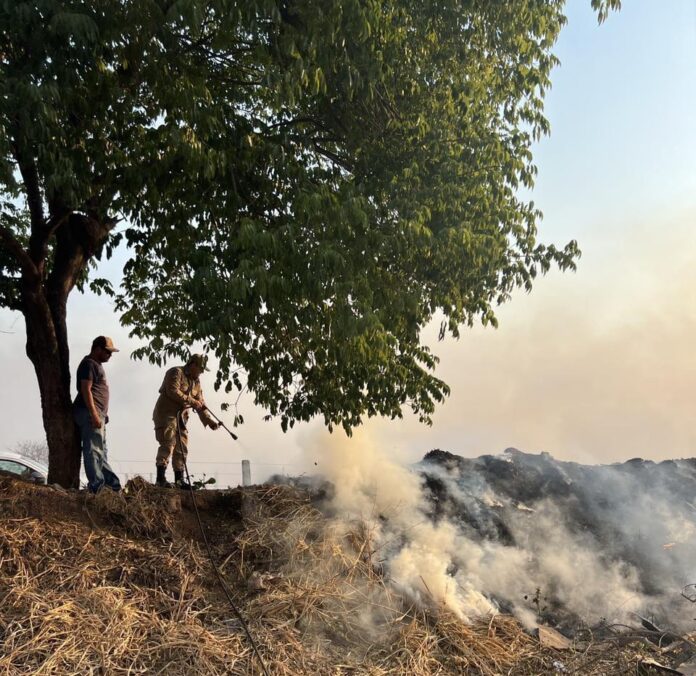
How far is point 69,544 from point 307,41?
4.63m

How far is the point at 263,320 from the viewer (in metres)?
6.24

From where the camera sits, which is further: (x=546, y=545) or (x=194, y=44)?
(x=546, y=545)

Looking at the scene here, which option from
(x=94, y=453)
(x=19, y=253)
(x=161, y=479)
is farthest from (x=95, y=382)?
(x=19, y=253)

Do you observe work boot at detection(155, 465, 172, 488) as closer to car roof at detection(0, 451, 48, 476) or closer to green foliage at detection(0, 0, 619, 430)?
green foliage at detection(0, 0, 619, 430)

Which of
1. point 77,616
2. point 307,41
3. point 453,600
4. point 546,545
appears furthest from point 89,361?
point 546,545

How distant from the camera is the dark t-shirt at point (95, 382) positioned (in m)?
7.05

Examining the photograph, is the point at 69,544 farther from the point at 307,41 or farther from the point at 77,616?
the point at 307,41

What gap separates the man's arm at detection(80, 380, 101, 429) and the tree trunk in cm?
45

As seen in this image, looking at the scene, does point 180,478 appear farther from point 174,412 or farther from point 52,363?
point 52,363

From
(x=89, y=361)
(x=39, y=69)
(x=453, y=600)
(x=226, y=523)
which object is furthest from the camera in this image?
(x=89, y=361)

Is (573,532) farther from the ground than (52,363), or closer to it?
closer to it

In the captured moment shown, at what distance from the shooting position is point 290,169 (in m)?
6.39

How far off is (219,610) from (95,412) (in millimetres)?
Result: 2709

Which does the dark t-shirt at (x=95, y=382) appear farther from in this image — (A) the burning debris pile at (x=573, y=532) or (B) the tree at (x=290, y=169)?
(A) the burning debris pile at (x=573, y=532)
